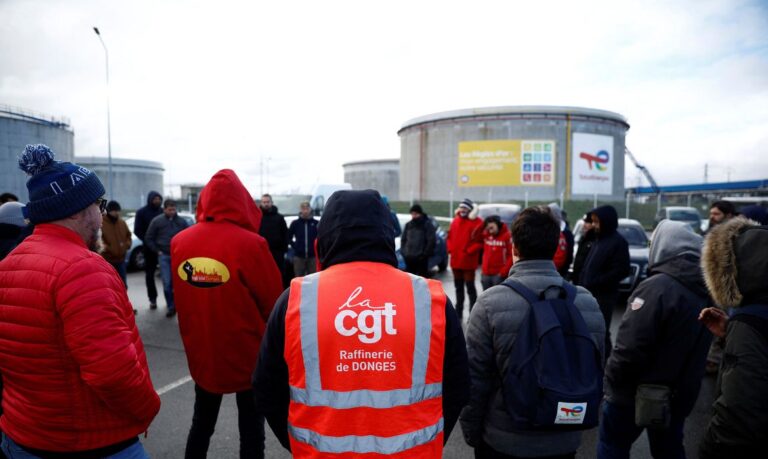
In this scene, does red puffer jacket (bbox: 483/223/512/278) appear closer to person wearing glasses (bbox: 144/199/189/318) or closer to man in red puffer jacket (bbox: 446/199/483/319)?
man in red puffer jacket (bbox: 446/199/483/319)

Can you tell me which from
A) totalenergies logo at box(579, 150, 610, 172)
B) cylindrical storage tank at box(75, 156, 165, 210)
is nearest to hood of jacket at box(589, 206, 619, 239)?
totalenergies logo at box(579, 150, 610, 172)

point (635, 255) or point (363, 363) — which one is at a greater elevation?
point (363, 363)

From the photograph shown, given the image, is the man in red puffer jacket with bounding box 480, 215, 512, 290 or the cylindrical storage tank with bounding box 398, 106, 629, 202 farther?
the cylindrical storage tank with bounding box 398, 106, 629, 202

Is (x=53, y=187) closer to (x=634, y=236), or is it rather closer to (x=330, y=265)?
(x=330, y=265)

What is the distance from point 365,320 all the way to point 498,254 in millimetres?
5746

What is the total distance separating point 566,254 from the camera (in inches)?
258

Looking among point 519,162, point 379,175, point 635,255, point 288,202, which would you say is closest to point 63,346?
point 635,255

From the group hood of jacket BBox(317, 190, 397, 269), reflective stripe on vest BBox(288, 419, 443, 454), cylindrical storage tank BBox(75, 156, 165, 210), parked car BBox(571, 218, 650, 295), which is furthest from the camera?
cylindrical storage tank BBox(75, 156, 165, 210)

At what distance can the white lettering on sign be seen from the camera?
1.59m

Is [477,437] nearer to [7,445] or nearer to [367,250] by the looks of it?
[367,250]

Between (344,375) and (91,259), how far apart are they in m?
1.17

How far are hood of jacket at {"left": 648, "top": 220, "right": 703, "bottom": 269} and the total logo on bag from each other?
1.30 metres

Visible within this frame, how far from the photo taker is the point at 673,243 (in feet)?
9.11

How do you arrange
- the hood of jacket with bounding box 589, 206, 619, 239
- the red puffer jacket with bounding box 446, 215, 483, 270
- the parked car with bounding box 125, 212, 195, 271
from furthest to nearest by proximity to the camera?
the parked car with bounding box 125, 212, 195, 271
the red puffer jacket with bounding box 446, 215, 483, 270
the hood of jacket with bounding box 589, 206, 619, 239
